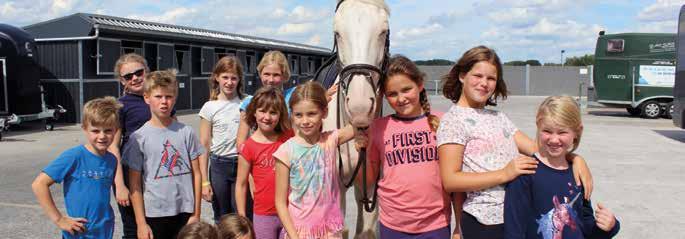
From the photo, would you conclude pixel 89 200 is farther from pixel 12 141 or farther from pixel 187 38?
pixel 187 38

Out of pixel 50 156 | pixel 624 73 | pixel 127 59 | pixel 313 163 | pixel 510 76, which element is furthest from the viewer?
pixel 510 76

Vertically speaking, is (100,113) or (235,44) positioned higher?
(235,44)

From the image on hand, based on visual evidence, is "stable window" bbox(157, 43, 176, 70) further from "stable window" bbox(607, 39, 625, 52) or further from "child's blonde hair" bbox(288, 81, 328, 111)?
"child's blonde hair" bbox(288, 81, 328, 111)

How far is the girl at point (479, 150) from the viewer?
238 centimetres

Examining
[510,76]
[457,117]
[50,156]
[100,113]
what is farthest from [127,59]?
[510,76]

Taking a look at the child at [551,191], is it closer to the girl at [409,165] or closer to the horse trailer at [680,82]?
the girl at [409,165]

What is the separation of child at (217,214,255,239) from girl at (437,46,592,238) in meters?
1.05

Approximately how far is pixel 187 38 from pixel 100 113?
18700 millimetres

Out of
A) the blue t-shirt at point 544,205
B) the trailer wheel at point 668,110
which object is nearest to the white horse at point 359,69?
the blue t-shirt at point 544,205

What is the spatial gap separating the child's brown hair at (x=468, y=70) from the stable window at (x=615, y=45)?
20.7 meters

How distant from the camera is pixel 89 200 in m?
2.90

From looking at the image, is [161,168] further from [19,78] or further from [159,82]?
[19,78]

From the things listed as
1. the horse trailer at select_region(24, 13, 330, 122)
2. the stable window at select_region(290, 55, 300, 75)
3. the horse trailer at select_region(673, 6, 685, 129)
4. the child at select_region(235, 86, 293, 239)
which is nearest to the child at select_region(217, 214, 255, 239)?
the child at select_region(235, 86, 293, 239)

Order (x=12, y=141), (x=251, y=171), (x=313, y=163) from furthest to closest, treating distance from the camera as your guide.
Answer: (x=12, y=141), (x=251, y=171), (x=313, y=163)
